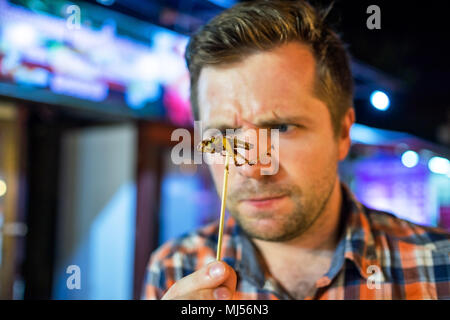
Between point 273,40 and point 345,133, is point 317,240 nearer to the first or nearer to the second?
point 345,133

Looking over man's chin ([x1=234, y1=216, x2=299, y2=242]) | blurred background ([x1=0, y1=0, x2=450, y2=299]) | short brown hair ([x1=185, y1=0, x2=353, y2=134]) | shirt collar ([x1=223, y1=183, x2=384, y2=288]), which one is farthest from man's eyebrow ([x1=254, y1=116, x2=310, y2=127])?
blurred background ([x1=0, y1=0, x2=450, y2=299])

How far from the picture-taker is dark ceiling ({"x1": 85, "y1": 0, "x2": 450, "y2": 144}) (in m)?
3.05

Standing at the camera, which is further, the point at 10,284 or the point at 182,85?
the point at 182,85

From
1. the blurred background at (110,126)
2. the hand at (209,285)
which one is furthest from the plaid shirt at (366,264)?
the blurred background at (110,126)

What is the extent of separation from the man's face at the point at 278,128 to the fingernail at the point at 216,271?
1.33 ft

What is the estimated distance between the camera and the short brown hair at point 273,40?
48.9 inches

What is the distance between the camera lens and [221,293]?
2.37 ft

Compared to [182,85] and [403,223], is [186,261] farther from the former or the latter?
[182,85]

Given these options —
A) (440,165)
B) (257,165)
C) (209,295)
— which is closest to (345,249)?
(257,165)

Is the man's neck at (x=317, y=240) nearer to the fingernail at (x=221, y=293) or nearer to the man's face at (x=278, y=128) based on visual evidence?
the man's face at (x=278, y=128)

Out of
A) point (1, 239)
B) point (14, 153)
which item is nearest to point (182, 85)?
point (14, 153)

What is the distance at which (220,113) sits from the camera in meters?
1.20

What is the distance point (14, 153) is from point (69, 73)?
2.58 feet
